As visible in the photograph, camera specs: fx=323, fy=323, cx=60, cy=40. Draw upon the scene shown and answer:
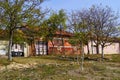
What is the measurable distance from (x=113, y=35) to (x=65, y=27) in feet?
32.6

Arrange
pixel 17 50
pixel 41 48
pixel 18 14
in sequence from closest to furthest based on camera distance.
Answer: pixel 18 14, pixel 17 50, pixel 41 48

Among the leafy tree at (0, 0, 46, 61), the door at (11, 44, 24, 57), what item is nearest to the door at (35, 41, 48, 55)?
the door at (11, 44, 24, 57)

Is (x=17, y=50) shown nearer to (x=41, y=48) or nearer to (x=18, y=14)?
(x=41, y=48)

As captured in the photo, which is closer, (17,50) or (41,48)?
(17,50)

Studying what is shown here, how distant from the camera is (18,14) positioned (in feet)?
95.7

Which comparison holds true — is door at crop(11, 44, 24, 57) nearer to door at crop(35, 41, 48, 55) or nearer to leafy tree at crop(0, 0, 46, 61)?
door at crop(35, 41, 48, 55)

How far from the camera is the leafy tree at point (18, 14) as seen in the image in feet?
94.4

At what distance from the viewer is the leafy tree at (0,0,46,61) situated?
2877cm

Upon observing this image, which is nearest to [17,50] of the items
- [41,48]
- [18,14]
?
[41,48]

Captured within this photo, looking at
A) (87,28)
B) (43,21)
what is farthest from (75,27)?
(43,21)

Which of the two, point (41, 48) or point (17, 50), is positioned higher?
point (41, 48)

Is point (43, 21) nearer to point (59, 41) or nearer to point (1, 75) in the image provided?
point (1, 75)

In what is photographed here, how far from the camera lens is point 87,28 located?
141ft

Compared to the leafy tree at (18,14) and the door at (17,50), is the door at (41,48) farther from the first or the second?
the leafy tree at (18,14)
